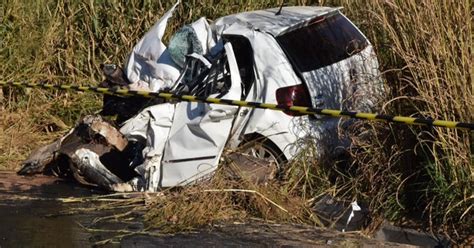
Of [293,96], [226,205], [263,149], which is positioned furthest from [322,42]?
[226,205]

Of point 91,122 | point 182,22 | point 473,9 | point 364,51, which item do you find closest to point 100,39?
point 182,22

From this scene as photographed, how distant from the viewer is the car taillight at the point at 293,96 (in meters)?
8.59

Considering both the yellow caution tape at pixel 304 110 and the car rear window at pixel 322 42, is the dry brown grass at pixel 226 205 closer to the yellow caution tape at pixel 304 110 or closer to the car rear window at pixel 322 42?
the yellow caution tape at pixel 304 110

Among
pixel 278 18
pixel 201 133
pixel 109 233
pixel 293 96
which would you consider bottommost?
pixel 109 233

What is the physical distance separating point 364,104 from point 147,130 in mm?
2142

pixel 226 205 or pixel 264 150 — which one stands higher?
pixel 264 150

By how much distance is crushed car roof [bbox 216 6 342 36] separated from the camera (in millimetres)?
8961

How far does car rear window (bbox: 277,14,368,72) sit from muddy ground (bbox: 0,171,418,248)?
181 cm

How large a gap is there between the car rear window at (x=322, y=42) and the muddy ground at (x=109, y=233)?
1.81 m

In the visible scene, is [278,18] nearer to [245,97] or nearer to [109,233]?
[245,97]

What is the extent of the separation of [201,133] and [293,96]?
0.91 metres

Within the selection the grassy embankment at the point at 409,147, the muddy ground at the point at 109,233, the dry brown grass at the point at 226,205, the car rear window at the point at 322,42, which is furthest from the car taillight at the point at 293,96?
the muddy ground at the point at 109,233

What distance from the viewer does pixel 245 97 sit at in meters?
8.74

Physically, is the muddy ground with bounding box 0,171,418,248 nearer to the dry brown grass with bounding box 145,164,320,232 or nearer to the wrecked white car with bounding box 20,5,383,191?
the dry brown grass with bounding box 145,164,320,232
